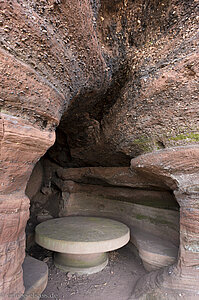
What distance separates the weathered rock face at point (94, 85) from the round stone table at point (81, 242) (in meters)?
1.32

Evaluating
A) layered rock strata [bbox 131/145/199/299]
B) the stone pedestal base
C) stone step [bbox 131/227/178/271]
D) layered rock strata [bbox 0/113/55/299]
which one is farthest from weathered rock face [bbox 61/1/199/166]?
the stone pedestal base

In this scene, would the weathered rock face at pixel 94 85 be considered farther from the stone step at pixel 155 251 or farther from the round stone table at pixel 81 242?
the round stone table at pixel 81 242

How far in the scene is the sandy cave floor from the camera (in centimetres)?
316

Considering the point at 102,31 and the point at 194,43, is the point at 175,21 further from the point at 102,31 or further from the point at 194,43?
the point at 102,31

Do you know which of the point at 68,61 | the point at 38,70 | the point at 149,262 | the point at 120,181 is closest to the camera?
the point at 38,70

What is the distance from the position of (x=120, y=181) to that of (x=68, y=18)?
3.80 metres

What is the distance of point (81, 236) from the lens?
12.4 ft

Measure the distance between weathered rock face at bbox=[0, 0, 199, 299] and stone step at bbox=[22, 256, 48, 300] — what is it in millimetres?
376

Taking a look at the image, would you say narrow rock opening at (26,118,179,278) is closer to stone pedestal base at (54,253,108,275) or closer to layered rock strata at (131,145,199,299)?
layered rock strata at (131,145,199,299)

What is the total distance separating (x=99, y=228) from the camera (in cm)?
432

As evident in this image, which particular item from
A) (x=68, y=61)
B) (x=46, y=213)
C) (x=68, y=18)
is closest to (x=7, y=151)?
(x=68, y=61)

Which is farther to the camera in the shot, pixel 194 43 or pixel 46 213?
pixel 46 213

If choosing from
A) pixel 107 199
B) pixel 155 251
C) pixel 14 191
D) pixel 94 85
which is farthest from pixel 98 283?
pixel 94 85

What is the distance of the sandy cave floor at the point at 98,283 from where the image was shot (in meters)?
3.16
